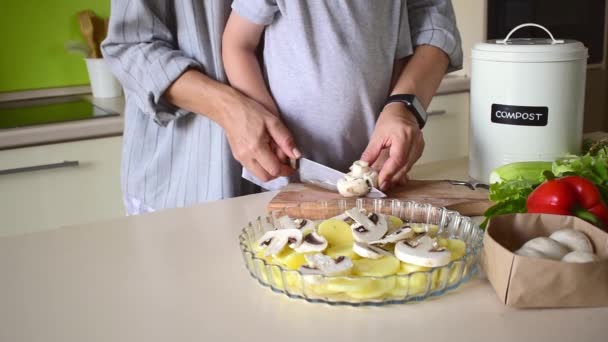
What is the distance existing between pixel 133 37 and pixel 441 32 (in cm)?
54

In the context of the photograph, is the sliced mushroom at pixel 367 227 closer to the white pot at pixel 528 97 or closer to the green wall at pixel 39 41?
the white pot at pixel 528 97

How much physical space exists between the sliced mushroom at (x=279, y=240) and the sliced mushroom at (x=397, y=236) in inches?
3.2

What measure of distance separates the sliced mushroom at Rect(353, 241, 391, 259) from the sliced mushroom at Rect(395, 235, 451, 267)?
0.02 metres

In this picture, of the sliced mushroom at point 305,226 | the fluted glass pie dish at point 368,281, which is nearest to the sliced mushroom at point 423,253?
the fluted glass pie dish at point 368,281

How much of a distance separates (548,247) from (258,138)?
512 millimetres

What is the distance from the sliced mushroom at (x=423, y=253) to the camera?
2.24 ft

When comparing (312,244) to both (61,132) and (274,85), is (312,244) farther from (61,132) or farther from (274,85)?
(61,132)

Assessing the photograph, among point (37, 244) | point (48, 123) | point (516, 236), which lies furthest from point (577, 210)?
point (48, 123)

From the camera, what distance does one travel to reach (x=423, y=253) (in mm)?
692

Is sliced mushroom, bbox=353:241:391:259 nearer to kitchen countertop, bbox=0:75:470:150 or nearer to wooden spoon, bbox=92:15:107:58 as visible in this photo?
kitchen countertop, bbox=0:75:470:150

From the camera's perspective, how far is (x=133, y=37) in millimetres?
1129

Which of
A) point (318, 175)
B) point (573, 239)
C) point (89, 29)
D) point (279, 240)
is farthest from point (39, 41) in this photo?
point (573, 239)

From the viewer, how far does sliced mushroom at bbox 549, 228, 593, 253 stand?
0.69 metres

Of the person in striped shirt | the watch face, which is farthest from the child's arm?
the watch face
